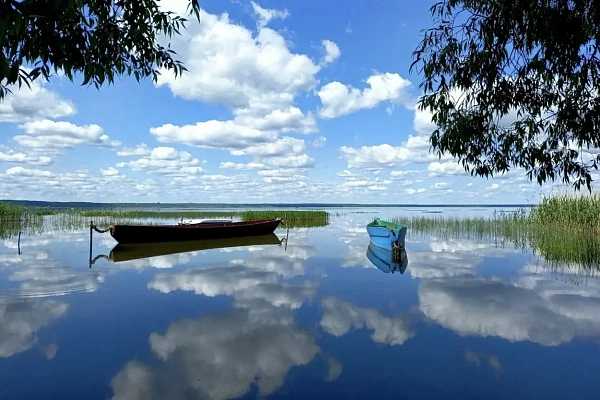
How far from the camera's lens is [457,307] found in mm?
9047

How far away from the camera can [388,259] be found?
16109 millimetres

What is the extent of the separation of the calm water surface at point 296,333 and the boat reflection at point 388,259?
42 centimetres

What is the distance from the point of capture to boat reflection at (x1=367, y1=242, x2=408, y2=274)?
1423 cm

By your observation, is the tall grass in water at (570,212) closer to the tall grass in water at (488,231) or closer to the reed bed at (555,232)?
the reed bed at (555,232)

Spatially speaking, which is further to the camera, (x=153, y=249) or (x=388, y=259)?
(x=153, y=249)

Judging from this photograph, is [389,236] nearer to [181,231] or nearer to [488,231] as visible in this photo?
[181,231]

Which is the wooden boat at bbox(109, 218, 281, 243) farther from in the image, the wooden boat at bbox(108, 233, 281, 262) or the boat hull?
the boat hull

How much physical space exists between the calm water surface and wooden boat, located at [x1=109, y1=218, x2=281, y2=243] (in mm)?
6695

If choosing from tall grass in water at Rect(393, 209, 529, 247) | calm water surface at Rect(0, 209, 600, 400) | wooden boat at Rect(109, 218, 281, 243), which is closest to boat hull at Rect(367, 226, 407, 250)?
calm water surface at Rect(0, 209, 600, 400)

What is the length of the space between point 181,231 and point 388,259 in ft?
38.3

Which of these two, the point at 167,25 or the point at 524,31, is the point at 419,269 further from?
the point at 167,25

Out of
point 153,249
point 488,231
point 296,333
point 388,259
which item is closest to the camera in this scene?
point 296,333

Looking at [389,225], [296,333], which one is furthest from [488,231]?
[296,333]

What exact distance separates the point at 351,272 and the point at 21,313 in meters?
8.95
